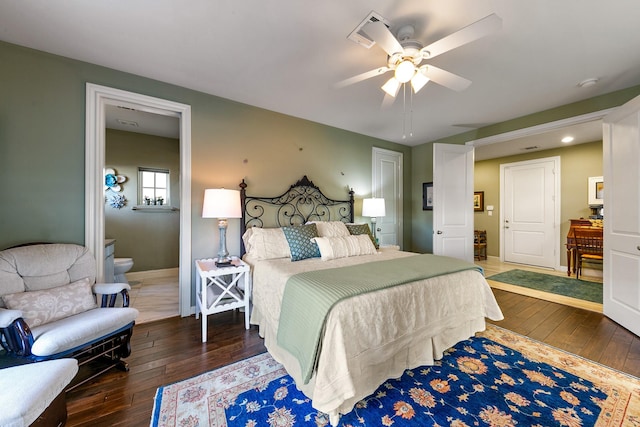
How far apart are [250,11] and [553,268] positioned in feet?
22.7

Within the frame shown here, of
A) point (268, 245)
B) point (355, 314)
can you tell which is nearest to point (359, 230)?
point (268, 245)

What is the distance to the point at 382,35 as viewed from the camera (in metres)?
1.60

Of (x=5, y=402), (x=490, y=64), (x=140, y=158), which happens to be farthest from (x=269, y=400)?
(x=140, y=158)

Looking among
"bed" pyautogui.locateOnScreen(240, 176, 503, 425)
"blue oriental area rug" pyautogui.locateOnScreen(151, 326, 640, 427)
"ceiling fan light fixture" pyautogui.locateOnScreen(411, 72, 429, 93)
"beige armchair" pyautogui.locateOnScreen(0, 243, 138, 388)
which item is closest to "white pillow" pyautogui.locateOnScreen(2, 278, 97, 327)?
"beige armchair" pyautogui.locateOnScreen(0, 243, 138, 388)

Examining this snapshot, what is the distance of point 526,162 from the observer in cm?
568

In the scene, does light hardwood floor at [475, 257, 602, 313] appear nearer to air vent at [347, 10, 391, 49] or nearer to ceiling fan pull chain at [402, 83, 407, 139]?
ceiling fan pull chain at [402, 83, 407, 139]

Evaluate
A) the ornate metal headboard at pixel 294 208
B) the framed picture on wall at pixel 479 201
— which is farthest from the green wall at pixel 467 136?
the framed picture on wall at pixel 479 201

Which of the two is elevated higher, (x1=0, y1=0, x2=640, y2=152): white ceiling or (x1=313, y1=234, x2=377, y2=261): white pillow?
(x1=0, y1=0, x2=640, y2=152): white ceiling

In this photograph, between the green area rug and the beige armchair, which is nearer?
the beige armchair

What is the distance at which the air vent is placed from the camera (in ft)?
5.88

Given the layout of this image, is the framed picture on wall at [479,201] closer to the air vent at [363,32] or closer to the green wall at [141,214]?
the air vent at [363,32]

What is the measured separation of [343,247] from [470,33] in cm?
208

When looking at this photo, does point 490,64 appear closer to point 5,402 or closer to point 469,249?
point 469,249

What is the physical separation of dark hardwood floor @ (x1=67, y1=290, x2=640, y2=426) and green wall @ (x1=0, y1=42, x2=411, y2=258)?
94 centimetres
